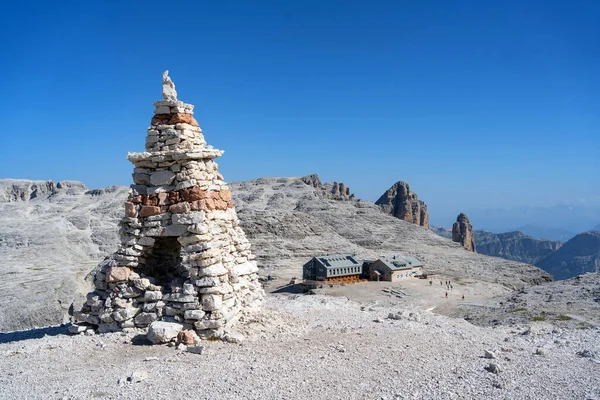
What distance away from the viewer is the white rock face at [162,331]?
993 centimetres

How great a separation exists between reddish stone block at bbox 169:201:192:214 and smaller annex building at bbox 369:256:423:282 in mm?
41221

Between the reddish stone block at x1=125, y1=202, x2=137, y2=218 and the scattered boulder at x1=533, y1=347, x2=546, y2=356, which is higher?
the reddish stone block at x1=125, y1=202, x2=137, y2=218

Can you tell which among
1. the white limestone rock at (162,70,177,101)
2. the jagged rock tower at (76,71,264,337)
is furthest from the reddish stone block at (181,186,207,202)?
the white limestone rock at (162,70,177,101)

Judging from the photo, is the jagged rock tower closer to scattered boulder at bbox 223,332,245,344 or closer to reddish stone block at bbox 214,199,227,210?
reddish stone block at bbox 214,199,227,210

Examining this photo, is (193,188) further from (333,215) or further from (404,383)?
(333,215)

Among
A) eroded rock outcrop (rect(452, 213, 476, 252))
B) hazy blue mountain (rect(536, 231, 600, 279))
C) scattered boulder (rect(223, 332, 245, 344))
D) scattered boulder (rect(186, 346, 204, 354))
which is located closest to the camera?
scattered boulder (rect(186, 346, 204, 354))

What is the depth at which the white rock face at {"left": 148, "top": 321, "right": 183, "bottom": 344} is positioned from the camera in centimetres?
993

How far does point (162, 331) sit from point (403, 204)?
4876 inches

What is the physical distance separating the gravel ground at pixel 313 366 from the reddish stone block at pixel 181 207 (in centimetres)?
321

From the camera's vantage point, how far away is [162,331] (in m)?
9.94

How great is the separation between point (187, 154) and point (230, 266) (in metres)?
3.19

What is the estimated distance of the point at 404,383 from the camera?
836 cm

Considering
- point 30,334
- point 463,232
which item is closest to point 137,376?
point 30,334

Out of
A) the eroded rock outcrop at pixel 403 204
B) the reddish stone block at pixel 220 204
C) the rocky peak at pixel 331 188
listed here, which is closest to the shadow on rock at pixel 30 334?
the reddish stone block at pixel 220 204
